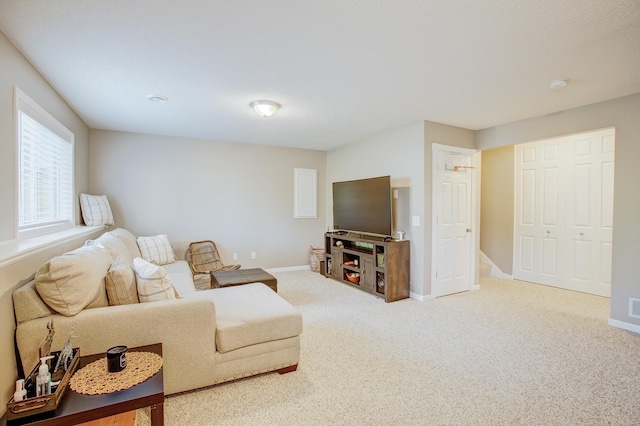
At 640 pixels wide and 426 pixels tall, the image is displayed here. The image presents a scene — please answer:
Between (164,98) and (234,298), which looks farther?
(164,98)

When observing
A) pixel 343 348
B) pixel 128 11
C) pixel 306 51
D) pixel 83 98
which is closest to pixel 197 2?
pixel 128 11

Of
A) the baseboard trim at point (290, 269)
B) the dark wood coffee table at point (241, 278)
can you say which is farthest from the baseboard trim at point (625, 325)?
the baseboard trim at point (290, 269)

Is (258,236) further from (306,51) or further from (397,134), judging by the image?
(306,51)

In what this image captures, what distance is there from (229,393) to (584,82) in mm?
3902

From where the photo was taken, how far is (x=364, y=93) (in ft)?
10.0

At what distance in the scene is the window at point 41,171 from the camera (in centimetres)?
234

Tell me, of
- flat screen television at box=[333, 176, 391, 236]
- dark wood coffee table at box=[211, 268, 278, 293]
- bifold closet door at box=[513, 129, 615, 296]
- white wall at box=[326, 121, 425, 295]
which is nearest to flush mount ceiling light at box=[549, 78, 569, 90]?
white wall at box=[326, 121, 425, 295]

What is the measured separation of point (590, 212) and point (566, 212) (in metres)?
0.29

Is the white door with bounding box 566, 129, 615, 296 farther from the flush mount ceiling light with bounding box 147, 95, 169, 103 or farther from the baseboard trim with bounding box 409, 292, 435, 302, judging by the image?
the flush mount ceiling light with bounding box 147, 95, 169, 103

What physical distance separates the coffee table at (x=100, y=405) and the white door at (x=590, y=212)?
5398 mm

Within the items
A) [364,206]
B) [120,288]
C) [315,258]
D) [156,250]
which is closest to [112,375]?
[120,288]

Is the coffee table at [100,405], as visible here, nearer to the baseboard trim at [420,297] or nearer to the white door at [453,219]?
the baseboard trim at [420,297]

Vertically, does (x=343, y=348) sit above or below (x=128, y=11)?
below

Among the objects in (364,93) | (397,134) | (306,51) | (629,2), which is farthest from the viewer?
(397,134)
